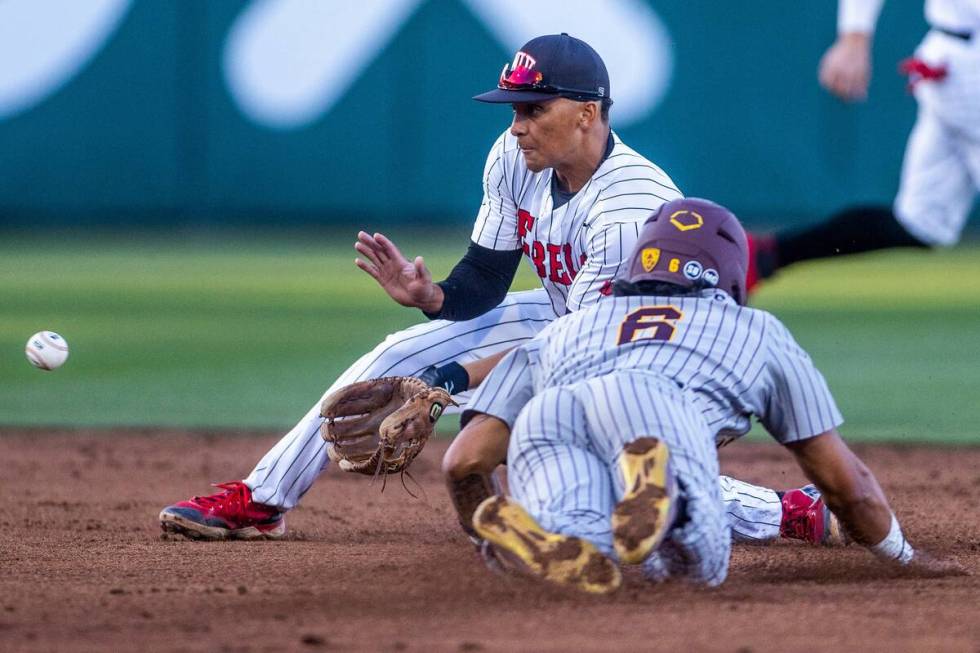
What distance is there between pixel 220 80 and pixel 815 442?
38.3ft

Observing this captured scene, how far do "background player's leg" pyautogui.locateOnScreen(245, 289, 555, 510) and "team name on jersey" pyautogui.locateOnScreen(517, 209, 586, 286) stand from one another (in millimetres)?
232

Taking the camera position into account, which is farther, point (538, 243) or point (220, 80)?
point (220, 80)

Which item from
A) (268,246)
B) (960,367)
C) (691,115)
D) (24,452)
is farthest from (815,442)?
(268,246)

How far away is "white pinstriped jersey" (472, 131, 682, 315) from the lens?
411 centimetres

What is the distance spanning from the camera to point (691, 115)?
14.3 meters

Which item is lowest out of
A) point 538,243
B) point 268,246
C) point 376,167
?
point 268,246

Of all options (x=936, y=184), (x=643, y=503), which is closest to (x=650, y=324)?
(x=643, y=503)

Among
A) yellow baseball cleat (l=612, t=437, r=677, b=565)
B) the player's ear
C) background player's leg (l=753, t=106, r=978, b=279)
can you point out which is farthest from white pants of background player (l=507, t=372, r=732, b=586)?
background player's leg (l=753, t=106, r=978, b=279)

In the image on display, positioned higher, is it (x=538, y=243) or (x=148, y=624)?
(x=538, y=243)

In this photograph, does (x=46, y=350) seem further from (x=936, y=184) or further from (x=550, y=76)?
(x=936, y=184)

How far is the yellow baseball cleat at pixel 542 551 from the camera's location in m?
3.15

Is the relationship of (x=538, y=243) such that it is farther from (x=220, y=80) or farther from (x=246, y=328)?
(x=220, y=80)

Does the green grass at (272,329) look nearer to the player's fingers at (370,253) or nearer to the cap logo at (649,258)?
the player's fingers at (370,253)

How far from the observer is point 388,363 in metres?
4.44
